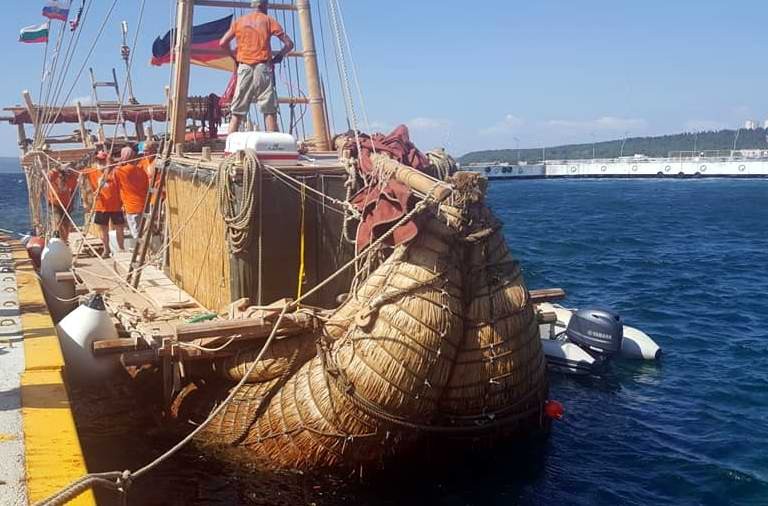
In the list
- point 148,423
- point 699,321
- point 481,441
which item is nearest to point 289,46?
point 148,423

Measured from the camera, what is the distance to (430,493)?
8.02 metres

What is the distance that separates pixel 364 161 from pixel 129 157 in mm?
6718

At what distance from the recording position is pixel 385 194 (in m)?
7.44

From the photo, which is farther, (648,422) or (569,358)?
(569,358)

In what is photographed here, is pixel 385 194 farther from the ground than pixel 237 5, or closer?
closer

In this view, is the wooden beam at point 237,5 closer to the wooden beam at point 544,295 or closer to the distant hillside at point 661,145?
the wooden beam at point 544,295

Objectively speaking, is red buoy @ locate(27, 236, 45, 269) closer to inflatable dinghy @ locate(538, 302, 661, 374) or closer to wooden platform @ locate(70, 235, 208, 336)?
wooden platform @ locate(70, 235, 208, 336)

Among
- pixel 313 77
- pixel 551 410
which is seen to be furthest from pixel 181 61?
pixel 551 410

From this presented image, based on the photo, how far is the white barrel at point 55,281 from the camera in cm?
1244

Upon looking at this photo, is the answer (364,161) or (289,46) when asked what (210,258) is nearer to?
(364,161)

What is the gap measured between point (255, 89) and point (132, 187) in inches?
150

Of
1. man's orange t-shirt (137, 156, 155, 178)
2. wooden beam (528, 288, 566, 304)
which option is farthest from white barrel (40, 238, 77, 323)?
wooden beam (528, 288, 566, 304)

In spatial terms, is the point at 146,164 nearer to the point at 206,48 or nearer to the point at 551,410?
the point at 206,48

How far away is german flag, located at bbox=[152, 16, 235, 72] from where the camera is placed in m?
13.7
